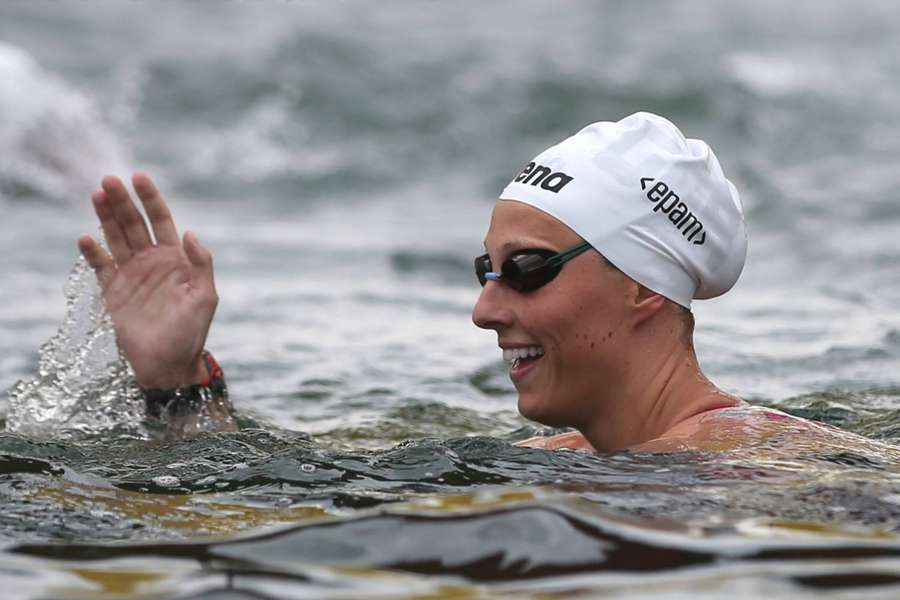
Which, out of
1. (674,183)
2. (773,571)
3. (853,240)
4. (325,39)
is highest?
(325,39)

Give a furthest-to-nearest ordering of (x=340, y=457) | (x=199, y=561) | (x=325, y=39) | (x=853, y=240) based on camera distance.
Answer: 1. (x=325, y=39)
2. (x=853, y=240)
3. (x=340, y=457)
4. (x=199, y=561)

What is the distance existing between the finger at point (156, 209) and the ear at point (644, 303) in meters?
2.18

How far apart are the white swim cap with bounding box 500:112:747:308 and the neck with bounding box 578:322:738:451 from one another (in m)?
0.22

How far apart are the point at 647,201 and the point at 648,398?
2.39ft

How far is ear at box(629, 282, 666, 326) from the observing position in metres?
5.86

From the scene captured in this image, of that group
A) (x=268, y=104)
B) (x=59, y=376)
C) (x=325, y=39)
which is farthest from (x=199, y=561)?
(x=325, y=39)

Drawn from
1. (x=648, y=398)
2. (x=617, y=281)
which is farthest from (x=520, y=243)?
(x=648, y=398)

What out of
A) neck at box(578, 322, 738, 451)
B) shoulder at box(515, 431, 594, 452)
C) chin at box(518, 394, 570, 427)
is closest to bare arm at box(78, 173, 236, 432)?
shoulder at box(515, 431, 594, 452)

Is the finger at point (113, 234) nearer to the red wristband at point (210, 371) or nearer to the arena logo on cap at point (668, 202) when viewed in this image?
the red wristband at point (210, 371)

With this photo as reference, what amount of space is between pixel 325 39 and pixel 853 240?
38.0 feet

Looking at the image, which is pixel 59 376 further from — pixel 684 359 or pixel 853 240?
pixel 853 240

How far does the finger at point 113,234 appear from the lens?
22.8 feet

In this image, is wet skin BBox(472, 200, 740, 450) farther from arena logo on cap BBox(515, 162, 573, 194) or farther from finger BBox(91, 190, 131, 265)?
finger BBox(91, 190, 131, 265)

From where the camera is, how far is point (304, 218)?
1642 cm
